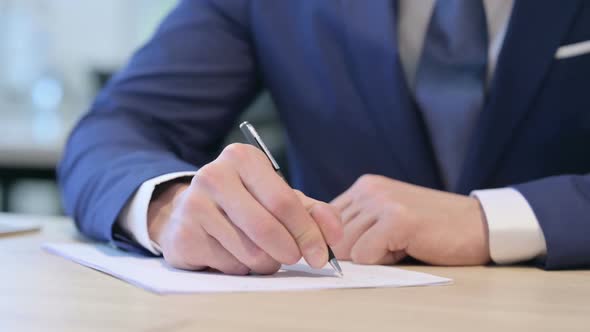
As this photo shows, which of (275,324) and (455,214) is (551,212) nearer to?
(455,214)

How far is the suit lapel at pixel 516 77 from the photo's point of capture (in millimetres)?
1041

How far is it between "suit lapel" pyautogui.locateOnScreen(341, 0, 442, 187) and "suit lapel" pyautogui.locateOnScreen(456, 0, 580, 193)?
82 millimetres

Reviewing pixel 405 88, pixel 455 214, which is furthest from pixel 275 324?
pixel 405 88

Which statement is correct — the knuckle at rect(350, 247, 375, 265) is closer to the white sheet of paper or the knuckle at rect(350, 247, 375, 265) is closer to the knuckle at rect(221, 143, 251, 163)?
the white sheet of paper

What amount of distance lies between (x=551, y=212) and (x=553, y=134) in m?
0.34

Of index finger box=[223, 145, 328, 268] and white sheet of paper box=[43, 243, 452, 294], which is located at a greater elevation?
index finger box=[223, 145, 328, 268]

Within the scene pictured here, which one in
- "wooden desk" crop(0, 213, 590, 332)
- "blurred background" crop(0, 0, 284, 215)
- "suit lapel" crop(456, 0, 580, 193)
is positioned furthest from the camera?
"blurred background" crop(0, 0, 284, 215)

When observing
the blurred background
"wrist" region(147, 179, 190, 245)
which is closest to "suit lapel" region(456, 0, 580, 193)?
"wrist" region(147, 179, 190, 245)

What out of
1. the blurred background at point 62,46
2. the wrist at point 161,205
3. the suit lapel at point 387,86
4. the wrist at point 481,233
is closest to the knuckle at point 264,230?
the wrist at point 161,205

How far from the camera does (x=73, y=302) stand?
1.79ft

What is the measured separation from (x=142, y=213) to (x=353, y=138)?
476mm

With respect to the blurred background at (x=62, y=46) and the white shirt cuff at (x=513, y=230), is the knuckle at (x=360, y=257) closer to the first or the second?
the white shirt cuff at (x=513, y=230)

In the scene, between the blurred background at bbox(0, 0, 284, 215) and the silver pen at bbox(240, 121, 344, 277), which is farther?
the blurred background at bbox(0, 0, 284, 215)

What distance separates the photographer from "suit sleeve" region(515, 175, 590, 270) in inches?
30.2
